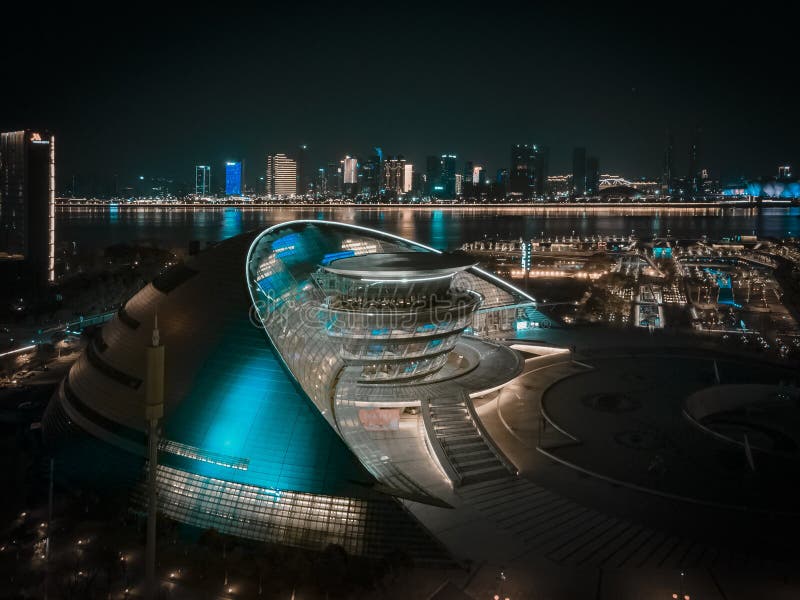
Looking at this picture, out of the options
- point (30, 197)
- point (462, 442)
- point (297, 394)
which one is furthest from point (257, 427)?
point (30, 197)

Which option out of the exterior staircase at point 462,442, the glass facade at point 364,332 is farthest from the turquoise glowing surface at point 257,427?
the exterior staircase at point 462,442

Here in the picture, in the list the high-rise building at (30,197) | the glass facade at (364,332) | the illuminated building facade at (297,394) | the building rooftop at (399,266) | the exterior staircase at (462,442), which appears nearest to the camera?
the illuminated building facade at (297,394)

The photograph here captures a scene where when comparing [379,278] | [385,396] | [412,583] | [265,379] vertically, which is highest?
[379,278]

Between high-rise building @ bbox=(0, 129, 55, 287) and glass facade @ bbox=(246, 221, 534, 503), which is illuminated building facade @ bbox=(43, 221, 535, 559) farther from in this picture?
high-rise building @ bbox=(0, 129, 55, 287)

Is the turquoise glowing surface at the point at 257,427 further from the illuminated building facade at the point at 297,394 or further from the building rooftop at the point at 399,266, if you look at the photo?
the building rooftop at the point at 399,266

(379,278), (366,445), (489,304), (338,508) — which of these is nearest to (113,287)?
(489,304)

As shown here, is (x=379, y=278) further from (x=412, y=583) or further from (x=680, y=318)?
(x=680, y=318)

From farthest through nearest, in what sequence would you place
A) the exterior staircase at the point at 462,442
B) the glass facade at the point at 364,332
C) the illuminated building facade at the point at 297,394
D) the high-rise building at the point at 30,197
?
the high-rise building at the point at 30,197 < the glass facade at the point at 364,332 < the exterior staircase at the point at 462,442 < the illuminated building facade at the point at 297,394
